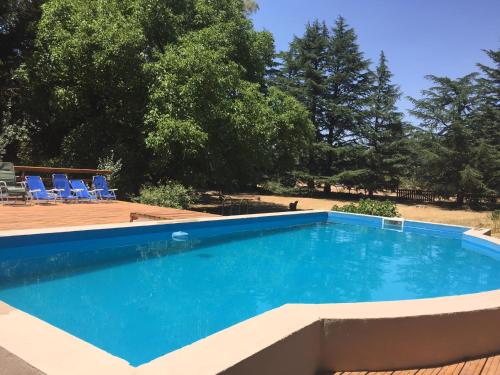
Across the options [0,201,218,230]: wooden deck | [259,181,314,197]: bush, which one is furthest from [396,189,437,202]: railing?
[0,201,218,230]: wooden deck

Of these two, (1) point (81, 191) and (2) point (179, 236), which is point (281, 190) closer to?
(1) point (81, 191)

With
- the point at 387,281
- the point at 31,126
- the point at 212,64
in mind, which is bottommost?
the point at 387,281

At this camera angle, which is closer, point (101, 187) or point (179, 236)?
point (179, 236)

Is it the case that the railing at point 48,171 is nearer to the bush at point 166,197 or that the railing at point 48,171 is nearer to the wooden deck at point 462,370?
the bush at point 166,197

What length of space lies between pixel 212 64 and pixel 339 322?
12796 mm

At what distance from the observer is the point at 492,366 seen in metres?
3.17

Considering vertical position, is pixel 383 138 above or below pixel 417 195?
above

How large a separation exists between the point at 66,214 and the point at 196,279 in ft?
14.5

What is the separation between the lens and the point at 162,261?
8.10 m

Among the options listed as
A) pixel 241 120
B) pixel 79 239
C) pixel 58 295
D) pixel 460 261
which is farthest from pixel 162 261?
pixel 241 120

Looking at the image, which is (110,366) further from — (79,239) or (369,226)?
(369,226)

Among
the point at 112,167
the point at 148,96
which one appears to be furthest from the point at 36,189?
the point at 148,96

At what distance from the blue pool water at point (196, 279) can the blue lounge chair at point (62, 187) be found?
13.7 feet

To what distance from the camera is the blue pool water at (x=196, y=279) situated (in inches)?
195
